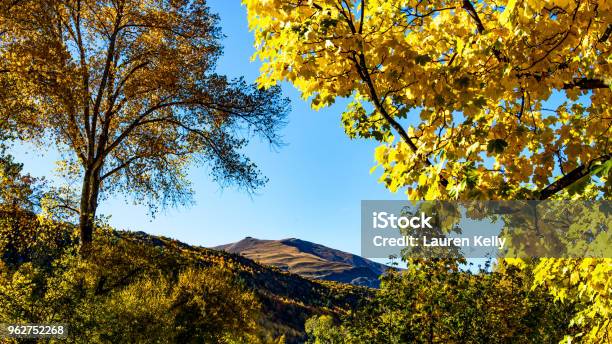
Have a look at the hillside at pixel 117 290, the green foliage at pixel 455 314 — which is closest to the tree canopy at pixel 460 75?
the hillside at pixel 117 290

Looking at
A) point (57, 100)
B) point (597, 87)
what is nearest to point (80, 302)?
point (57, 100)

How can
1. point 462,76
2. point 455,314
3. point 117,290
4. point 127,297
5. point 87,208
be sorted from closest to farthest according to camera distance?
point 462,76 → point 87,208 → point 455,314 → point 127,297 → point 117,290

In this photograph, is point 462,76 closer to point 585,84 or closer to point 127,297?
point 585,84

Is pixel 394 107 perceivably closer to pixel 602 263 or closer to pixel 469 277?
pixel 602 263

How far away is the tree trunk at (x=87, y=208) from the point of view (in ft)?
54.0

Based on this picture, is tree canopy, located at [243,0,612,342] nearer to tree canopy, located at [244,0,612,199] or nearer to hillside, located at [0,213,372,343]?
tree canopy, located at [244,0,612,199]

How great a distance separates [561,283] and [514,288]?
11.5 metres

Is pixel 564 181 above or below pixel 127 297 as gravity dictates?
above

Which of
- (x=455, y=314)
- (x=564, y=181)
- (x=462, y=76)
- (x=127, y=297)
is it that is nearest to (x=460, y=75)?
(x=462, y=76)

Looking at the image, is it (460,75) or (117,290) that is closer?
(460,75)

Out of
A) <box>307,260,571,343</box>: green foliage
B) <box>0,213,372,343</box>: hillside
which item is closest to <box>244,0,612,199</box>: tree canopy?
<box>0,213,372,343</box>: hillside

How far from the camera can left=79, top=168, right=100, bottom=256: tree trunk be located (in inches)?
648

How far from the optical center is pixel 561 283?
8586 millimetres

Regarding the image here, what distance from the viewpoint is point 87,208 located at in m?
16.7
